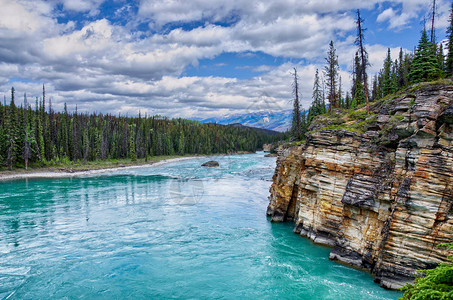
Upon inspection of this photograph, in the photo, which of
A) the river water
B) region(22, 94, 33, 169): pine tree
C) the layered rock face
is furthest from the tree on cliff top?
region(22, 94, 33, 169): pine tree

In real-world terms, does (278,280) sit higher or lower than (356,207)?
lower

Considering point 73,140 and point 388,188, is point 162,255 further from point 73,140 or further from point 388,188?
point 73,140

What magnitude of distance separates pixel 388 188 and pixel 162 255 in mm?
15119

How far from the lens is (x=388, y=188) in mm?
15547

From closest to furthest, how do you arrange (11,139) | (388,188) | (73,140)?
(388,188) → (11,139) → (73,140)

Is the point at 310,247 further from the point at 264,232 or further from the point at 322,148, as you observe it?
the point at 322,148

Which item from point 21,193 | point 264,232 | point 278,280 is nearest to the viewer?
point 278,280

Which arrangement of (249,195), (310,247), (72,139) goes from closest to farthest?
1. (310,247)
2. (249,195)
3. (72,139)

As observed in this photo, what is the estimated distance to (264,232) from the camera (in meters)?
24.0

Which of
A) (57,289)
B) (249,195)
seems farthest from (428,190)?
(249,195)

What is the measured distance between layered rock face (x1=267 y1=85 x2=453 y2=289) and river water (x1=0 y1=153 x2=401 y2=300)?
4.82 feet

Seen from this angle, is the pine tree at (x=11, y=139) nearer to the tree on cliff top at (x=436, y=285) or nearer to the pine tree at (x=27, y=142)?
the pine tree at (x=27, y=142)

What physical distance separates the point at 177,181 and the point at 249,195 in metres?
19.7

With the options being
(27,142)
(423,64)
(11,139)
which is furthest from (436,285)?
(27,142)
